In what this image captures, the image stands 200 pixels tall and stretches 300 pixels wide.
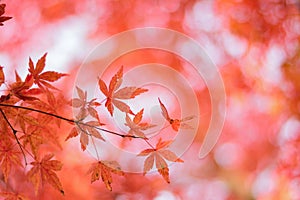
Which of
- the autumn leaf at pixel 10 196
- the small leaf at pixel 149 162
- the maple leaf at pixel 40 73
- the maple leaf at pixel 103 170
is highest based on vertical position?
the maple leaf at pixel 40 73

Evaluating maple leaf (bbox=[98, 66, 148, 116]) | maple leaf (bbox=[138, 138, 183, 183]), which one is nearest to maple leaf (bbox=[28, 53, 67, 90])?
maple leaf (bbox=[98, 66, 148, 116])

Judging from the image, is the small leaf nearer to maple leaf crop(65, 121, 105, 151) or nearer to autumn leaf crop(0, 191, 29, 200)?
maple leaf crop(65, 121, 105, 151)

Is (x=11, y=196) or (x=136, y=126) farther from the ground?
(x=136, y=126)

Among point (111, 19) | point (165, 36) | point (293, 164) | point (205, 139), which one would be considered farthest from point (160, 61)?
point (293, 164)

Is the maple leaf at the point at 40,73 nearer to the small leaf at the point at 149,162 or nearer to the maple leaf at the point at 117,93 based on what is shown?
the maple leaf at the point at 117,93

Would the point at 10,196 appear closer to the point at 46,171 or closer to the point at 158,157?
the point at 46,171

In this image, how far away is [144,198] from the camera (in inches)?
61.7

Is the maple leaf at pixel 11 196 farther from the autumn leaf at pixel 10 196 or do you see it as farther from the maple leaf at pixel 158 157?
the maple leaf at pixel 158 157

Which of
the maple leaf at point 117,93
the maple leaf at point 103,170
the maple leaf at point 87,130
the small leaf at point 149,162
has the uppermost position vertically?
the maple leaf at point 117,93

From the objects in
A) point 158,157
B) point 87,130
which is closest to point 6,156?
point 87,130

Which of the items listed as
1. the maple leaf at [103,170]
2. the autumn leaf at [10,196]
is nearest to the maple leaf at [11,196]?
the autumn leaf at [10,196]

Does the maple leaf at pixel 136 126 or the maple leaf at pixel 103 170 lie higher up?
the maple leaf at pixel 136 126

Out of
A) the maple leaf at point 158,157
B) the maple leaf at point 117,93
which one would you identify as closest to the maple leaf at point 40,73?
the maple leaf at point 117,93

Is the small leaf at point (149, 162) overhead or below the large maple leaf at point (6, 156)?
overhead
